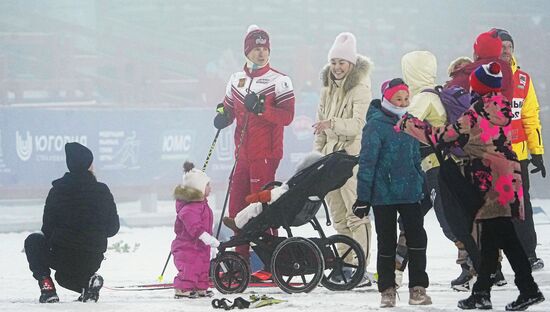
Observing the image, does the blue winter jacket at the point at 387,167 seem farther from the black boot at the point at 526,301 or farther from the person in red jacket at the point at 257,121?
the person in red jacket at the point at 257,121

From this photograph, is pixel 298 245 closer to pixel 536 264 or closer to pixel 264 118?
pixel 264 118

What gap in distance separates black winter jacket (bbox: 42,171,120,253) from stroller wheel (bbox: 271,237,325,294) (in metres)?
0.98

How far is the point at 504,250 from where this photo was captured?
15.9ft

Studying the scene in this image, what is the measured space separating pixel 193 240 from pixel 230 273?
1.21 feet

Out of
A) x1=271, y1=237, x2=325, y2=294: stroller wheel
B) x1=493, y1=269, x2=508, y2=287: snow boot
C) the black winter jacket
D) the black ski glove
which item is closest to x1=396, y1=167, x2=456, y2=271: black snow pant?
x1=493, y1=269, x2=508, y2=287: snow boot

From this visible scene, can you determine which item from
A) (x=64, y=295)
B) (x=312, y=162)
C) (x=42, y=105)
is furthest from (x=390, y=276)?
(x=42, y=105)

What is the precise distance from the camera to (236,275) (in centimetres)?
616

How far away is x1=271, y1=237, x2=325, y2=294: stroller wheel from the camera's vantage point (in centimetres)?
592

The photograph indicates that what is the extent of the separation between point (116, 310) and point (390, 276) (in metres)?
1.45

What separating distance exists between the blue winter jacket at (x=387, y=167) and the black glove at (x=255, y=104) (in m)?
1.50

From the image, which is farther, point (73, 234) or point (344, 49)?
point (344, 49)

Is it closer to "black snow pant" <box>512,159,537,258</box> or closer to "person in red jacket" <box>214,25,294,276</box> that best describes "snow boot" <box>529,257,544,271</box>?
"black snow pant" <box>512,159,537,258</box>

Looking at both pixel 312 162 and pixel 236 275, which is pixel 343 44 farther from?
pixel 236 275

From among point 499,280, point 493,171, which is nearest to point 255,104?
point 499,280
